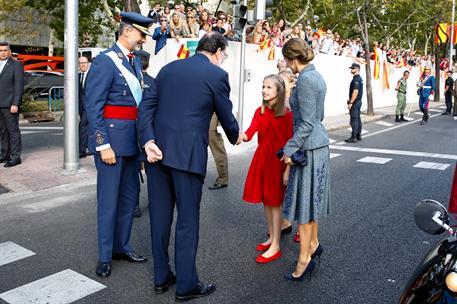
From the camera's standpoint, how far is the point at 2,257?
4617mm

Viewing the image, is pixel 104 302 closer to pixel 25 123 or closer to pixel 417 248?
pixel 417 248

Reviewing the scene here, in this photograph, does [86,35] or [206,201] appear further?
[86,35]

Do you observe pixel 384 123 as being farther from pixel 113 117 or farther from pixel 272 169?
pixel 113 117

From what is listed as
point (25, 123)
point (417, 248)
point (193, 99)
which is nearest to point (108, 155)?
point (193, 99)

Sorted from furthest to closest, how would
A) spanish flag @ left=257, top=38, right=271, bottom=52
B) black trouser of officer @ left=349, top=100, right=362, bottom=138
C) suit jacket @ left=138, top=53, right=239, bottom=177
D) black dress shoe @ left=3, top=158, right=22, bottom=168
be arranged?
spanish flag @ left=257, top=38, right=271, bottom=52 < black trouser of officer @ left=349, top=100, right=362, bottom=138 < black dress shoe @ left=3, top=158, right=22, bottom=168 < suit jacket @ left=138, top=53, right=239, bottom=177

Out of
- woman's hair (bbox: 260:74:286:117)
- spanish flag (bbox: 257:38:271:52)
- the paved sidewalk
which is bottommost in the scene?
the paved sidewalk

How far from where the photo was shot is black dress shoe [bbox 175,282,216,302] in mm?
3756

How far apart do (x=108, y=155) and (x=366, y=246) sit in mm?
2682

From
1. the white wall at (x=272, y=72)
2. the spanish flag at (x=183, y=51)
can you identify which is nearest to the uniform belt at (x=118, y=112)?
the spanish flag at (x=183, y=51)

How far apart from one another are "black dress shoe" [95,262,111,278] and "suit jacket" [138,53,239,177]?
4.06 ft

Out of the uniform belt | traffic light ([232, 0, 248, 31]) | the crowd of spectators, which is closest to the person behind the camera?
the uniform belt

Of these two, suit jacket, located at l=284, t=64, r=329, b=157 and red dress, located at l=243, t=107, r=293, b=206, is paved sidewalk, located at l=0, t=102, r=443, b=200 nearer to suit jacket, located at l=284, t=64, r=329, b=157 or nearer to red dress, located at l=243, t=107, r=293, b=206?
red dress, located at l=243, t=107, r=293, b=206

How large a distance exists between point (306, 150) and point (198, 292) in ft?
4.48

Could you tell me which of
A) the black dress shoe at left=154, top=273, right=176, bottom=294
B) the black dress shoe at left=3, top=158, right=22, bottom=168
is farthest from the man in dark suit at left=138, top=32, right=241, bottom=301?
the black dress shoe at left=3, top=158, right=22, bottom=168
